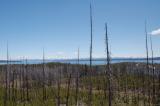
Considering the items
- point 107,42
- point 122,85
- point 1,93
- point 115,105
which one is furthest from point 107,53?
point 122,85

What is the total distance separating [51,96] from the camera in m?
20.4

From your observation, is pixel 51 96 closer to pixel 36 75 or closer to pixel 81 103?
A: pixel 81 103

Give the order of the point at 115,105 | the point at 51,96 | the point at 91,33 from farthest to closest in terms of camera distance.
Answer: the point at 51,96 → the point at 115,105 → the point at 91,33

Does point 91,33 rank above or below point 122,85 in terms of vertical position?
above

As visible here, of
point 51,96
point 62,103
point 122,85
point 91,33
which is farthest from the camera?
point 122,85

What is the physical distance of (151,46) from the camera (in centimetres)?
1527

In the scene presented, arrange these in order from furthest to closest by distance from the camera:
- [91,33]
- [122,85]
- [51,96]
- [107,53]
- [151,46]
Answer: [122,85], [51,96], [151,46], [91,33], [107,53]

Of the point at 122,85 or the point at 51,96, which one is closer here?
the point at 51,96

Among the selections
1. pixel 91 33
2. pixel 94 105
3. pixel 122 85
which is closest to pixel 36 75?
pixel 122 85

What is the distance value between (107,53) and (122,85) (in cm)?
2138

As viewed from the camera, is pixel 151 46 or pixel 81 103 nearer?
pixel 151 46

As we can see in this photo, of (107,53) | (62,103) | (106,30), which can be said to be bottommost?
(62,103)

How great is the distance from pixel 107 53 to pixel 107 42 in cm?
28

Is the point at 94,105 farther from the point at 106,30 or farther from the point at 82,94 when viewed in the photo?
the point at 106,30
